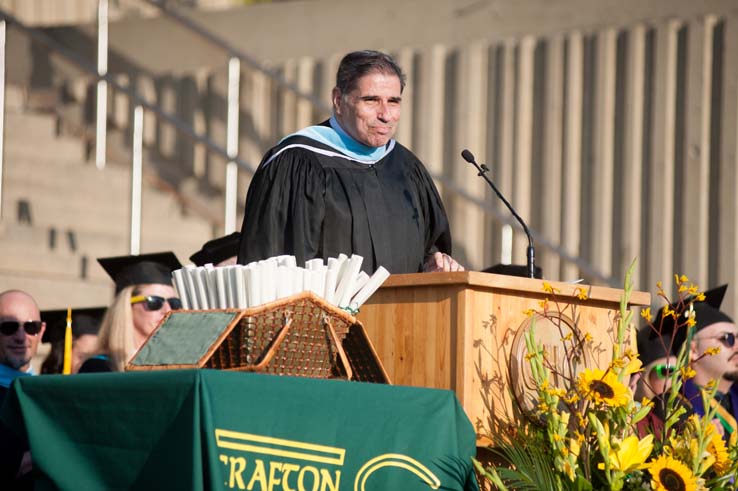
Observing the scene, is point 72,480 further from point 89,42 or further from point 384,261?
point 89,42

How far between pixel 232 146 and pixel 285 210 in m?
5.71

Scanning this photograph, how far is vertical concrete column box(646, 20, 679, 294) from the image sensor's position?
9.50 meters

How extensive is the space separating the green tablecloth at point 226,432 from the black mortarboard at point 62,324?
334cm

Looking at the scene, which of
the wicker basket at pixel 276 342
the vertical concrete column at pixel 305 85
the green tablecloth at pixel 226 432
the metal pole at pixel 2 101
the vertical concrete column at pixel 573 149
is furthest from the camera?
the vertical concrete column at pixel 305 85

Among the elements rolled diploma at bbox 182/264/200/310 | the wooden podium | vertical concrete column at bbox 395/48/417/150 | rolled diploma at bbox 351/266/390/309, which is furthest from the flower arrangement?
vertical concrete column at bbox 395/48/417/150

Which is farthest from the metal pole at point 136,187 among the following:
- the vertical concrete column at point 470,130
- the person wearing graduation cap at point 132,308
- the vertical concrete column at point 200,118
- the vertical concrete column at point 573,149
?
the vertical concrete column at point 573,149

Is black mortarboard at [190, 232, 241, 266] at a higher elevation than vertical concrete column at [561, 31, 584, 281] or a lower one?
lower

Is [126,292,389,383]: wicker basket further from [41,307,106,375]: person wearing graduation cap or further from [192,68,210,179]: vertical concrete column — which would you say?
[192,68,210,179]: vertical concrete column

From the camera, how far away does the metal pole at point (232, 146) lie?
970cm

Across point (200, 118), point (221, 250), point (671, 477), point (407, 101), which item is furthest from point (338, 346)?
point (200, 118)

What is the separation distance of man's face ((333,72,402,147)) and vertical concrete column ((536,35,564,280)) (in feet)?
17.9

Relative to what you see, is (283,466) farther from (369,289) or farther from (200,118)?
(200,118)

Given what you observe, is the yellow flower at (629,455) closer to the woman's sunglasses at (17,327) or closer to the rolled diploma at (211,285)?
the rolled diploma at (211,285)

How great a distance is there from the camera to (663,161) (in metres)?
9.49
